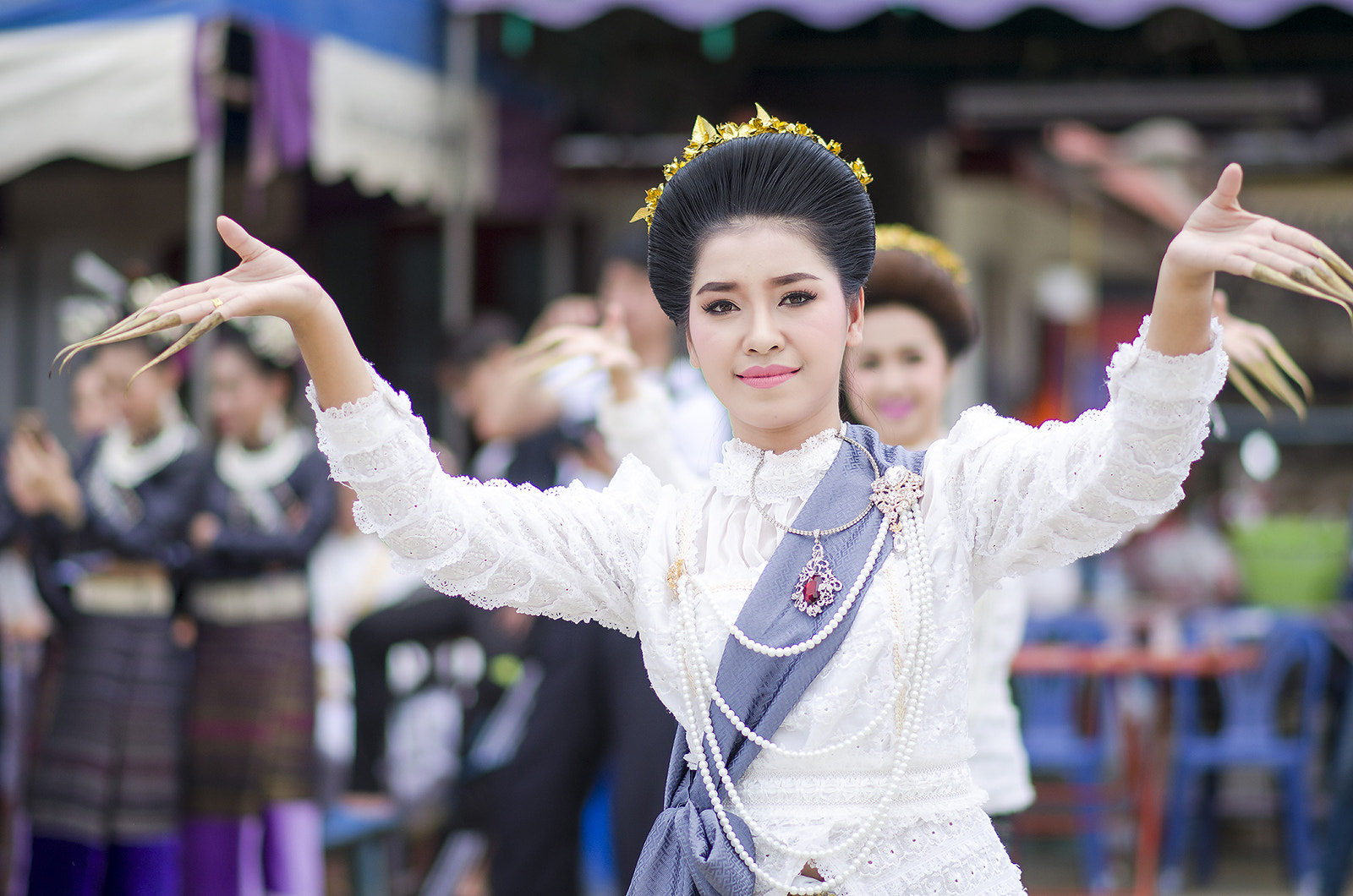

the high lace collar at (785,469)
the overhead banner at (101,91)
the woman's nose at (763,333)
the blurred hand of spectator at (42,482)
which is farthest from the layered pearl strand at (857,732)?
the overhead banner at (101,91)

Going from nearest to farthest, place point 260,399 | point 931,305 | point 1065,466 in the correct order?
point 1065,466 < point 931,305 < point 260,399

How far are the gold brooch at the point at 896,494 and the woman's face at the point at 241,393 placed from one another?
375 centimetres

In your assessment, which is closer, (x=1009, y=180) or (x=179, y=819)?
(x=179, y=819)

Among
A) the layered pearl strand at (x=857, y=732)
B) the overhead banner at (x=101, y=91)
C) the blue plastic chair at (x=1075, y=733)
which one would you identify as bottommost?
the blue plastic chair at (x=1075, y=733)

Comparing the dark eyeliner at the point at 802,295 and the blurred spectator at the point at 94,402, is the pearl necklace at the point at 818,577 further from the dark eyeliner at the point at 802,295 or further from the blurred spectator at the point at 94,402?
the blurred spectator at the point at 94,402

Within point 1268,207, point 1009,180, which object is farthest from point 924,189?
point 1268,207

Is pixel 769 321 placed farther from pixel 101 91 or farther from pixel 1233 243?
pixel 101 91

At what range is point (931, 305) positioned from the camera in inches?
117

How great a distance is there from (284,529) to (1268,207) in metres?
6.71

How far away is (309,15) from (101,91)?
2.57 ft

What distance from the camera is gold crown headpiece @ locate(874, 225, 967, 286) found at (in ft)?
9.79

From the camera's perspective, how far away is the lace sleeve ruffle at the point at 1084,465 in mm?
1645

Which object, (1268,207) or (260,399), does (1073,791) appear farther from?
(1268,207)

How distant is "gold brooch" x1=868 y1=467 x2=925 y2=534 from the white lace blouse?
0.02m
